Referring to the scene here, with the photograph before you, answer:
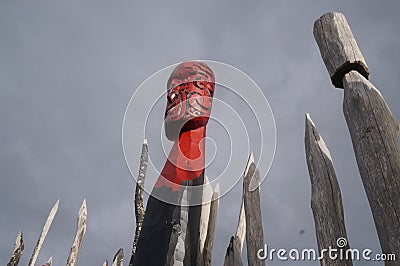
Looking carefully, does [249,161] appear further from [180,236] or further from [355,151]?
[355,151]

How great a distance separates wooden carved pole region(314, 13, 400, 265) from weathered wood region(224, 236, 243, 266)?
54.6 inches

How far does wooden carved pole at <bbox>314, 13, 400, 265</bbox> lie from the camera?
74.8 inches

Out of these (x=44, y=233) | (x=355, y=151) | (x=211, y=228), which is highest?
(x=44, y=233)

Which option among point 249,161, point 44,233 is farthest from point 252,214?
point 44,233

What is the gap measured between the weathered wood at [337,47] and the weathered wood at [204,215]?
2033 millimetres

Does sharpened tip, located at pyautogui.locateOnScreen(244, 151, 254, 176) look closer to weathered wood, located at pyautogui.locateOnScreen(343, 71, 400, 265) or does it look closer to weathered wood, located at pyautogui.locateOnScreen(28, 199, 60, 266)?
weathered wood, located at pyautogui.locateOnScreen(343, 71, 400, 265)

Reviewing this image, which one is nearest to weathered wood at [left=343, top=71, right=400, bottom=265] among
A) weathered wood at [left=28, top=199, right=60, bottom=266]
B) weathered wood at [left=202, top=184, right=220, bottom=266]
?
weathered wood at [left=202, top=184, right=220, bottom=266]

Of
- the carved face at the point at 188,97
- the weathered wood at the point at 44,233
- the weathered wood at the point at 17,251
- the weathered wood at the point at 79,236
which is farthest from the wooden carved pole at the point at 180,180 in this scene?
the weathered wood at the point at 17,251

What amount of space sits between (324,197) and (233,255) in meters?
1.15

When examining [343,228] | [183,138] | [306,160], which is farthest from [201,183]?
[343,228]

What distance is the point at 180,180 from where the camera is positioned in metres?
4.00

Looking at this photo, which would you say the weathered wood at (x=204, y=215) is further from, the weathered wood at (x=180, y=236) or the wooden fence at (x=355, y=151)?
the wooden fence at (x=355, y=151)

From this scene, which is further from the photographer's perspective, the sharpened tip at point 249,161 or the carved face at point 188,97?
the carved face at point 188,97

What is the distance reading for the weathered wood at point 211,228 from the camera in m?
3.83
